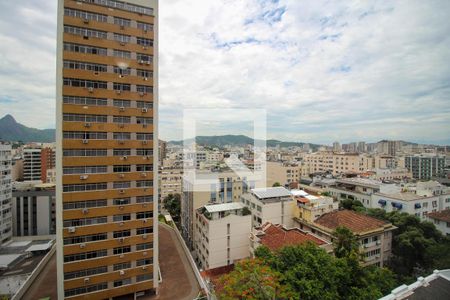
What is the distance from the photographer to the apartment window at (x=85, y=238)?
1016cm

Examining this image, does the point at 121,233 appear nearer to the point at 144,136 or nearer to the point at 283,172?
the point at 144,136

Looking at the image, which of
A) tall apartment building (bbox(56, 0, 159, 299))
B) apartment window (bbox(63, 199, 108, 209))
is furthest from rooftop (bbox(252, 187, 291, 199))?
apartment window (bbox(63, 199, 108, 209))

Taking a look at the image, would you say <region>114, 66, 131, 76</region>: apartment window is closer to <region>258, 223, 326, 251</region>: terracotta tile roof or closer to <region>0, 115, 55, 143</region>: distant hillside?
<region>258, 223, 326, 251</region>: terracotta tile roof

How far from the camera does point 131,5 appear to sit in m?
11.2

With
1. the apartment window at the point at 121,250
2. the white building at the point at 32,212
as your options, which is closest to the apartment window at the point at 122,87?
the apartment window at the point at 121,250

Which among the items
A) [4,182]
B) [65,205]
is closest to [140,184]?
[65,205]

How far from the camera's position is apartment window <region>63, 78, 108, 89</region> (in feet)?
33.3

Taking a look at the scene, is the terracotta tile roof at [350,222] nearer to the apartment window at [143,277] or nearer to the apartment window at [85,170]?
the apartment window at [143,277]

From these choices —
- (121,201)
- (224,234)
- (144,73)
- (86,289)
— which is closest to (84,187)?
(121,201)

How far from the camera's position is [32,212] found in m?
21.3

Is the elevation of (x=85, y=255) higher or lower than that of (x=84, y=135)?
lower

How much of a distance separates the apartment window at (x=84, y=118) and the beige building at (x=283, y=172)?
90.9ft

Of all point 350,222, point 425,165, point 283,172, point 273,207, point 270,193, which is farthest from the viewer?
point 425,165

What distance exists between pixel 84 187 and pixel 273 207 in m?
10.9
